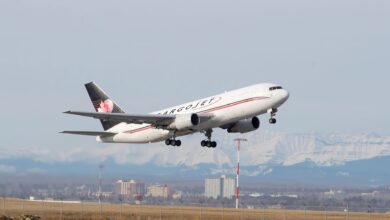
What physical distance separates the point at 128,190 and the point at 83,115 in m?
112

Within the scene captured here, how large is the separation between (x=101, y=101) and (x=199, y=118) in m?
18.5

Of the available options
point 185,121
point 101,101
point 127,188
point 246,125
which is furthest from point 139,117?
point 127,188

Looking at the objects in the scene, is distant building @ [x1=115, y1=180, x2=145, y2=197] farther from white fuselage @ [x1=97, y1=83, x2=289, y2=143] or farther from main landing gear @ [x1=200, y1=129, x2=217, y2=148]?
white fuselage @ [x1=97, y1=83, x2=289, y2=143]

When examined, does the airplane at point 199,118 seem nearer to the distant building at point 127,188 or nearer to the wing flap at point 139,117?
the wing flap at point 139,117

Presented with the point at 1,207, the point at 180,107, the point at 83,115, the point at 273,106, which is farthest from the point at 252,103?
the point at 1,207

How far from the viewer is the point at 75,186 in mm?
190000

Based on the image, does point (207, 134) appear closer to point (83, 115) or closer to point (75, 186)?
point (83, 115)

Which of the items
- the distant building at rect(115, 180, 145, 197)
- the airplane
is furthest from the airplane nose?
the distant building at rect(115, 180, 145, 197)

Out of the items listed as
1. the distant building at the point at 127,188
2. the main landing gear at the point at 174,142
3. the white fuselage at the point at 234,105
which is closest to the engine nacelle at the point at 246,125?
the white fuselage at the point at 234,105

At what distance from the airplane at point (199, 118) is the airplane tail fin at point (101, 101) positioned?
2.20 m

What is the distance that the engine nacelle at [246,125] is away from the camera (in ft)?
287

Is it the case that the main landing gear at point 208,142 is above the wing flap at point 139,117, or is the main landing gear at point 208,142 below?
below

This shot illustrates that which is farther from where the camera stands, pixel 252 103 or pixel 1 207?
pixel 1 207

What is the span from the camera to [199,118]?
266 ft
